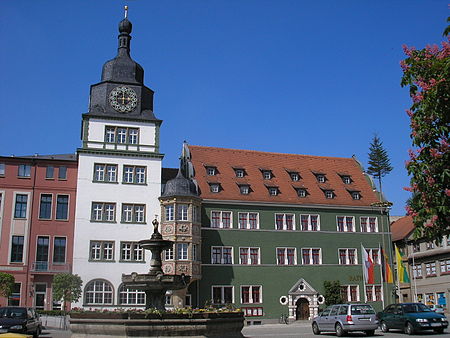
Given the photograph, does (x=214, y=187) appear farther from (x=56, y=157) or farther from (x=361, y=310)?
(x=361, y=310)

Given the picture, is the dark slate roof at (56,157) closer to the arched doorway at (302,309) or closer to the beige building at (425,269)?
the arched doorway at (302,309)

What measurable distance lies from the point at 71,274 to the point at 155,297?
21.3 metres

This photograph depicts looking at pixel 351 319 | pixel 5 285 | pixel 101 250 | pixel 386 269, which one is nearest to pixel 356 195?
pixel 386 269

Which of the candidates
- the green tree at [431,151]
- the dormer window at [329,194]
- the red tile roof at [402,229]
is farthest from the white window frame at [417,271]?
the green tree at [431,151]

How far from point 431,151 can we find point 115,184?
3756 centimetres

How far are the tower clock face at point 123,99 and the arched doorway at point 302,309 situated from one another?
22.1 meters

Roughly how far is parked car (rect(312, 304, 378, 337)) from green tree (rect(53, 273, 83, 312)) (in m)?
20.9

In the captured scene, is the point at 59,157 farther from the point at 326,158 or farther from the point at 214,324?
the point at 214,324

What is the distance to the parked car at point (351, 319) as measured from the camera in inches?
968

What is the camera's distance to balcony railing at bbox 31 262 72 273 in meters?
42.7

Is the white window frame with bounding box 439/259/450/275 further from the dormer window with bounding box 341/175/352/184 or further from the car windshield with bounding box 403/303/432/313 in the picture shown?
the car windshield with bounding box 403/303/432/313

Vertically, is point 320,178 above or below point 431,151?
above

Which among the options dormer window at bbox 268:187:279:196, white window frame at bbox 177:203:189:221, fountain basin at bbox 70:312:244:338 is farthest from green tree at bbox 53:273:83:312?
fountain basin at bbox 70:312:244:338

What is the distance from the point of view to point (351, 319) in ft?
81.2
